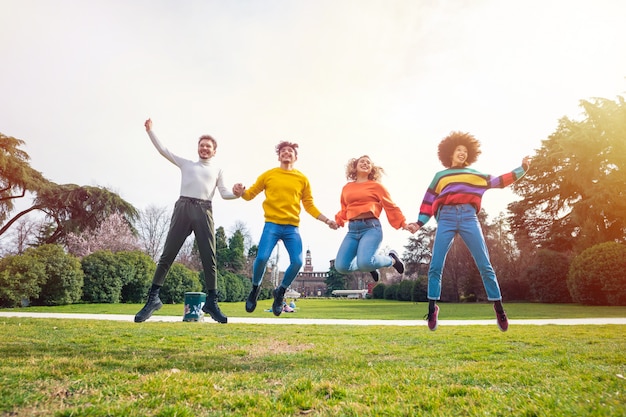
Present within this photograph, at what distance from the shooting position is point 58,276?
21500 millimetres

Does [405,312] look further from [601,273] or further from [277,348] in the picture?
[277,348]

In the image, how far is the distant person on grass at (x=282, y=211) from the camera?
5410 mm

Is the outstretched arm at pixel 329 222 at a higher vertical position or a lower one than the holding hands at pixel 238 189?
lower

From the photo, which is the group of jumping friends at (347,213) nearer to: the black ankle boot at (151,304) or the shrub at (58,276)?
the black ankle boot at (151,304)

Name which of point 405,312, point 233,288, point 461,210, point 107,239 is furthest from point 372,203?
point 107,239

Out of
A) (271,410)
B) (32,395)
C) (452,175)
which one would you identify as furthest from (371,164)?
(32,395)

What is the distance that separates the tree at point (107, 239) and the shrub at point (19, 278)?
11.9 metres

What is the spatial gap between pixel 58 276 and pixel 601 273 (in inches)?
1097

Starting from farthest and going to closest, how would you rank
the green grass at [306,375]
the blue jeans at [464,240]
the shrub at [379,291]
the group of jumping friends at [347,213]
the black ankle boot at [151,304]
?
1. the shrub at [379,291]
2. the black ankle boot at [151,304]
3. the group of jumping friends at [347,213]
4. the blue jeans at [464,240]
5. the green grass at [306,375]

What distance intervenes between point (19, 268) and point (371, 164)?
69.1 ft

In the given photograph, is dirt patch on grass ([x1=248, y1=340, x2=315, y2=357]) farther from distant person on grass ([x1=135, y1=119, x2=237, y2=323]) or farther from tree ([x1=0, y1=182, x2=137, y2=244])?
tree ([x1=0, y1=182, x2=137, y2=244])

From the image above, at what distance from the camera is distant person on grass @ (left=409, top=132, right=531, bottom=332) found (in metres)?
4.92

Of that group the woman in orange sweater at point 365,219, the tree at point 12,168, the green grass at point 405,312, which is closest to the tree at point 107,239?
the green grass at point 405,312

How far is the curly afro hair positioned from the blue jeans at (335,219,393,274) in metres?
1.25
